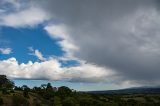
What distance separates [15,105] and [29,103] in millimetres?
14727

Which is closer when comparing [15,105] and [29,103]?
[15,105]

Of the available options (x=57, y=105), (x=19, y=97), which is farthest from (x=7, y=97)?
(x=57, y=105)

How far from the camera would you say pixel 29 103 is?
7810 inches

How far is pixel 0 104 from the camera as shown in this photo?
17850cm

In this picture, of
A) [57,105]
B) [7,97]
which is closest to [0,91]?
[7,97]

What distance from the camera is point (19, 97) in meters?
191

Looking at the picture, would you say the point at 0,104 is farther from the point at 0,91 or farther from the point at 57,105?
the point at 57,105

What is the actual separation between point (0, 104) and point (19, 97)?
1515cm

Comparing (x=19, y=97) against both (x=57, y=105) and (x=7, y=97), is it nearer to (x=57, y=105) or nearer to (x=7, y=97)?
(x=7, y=97)

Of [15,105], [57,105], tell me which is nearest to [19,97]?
[15,105]

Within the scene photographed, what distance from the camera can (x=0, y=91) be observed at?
194625mm

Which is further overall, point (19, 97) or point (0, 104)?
point (19, 97)

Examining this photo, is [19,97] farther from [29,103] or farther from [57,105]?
[57,105]

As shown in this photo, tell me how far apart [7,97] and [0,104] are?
1006cm
